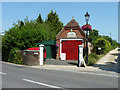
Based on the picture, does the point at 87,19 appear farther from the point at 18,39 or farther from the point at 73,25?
the point at 18,39

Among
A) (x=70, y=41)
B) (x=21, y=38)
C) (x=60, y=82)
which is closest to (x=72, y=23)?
(x=70, y=41)

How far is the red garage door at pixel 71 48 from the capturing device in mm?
21328

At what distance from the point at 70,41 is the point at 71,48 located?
3.20 ft

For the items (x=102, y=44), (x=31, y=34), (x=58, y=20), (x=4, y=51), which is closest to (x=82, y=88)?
(x=31, y=34)

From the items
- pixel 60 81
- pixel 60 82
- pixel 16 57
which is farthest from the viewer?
pixel 16 57

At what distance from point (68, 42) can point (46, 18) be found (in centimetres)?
3250

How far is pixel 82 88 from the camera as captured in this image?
22.7 ft

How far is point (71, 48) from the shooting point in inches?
850

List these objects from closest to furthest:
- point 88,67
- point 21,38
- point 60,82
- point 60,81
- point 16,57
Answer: point 60,82 < point 60,81 < point 88,67 < point 16,57 < point 21,38

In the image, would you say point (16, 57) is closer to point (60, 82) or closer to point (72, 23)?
point (72, 23)

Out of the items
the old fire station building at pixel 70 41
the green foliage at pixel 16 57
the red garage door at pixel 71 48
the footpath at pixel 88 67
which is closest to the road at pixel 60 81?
the footpath at pixel 88 67

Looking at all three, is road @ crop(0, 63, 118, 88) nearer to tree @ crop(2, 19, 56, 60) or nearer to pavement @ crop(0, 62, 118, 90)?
pavement @ crop(0, 62, 118, 90)

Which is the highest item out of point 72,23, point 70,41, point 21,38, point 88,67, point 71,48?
point 72,23

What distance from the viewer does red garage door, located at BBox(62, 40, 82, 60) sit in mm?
21328
